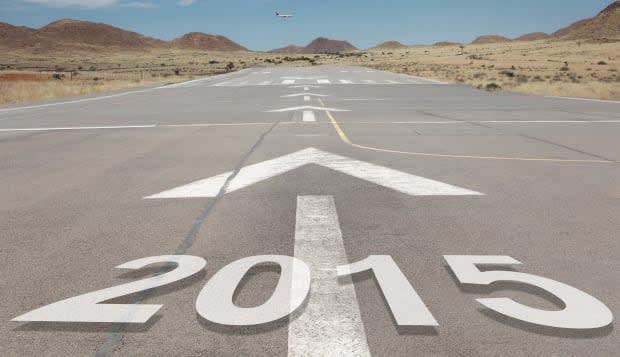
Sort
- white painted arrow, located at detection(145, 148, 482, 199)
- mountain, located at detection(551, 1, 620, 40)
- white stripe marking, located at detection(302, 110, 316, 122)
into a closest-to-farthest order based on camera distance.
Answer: white painted arrow, located at detection(145, 148, 482, 199) < white stripe marking, located at detection(302, 110, 316, 122) < mountain, located at detection(551, 1, 620, 40)

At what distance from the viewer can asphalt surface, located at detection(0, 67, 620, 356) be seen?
3.20 meters

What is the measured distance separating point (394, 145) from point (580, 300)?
24.5ft

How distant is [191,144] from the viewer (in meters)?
11.3

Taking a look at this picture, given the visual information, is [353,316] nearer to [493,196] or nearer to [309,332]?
[309,332]

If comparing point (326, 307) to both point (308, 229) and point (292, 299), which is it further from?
point (308, 229)

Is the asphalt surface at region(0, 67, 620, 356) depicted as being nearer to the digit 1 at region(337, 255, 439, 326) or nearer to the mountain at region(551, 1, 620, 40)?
the digit 1 at region(337, 255, 439, 326)

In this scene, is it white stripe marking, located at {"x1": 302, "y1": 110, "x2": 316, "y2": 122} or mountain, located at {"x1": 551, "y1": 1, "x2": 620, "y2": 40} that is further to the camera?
mountain, located at {"x1": 551, "y1": 1, "x2": 620, "y2": 40}

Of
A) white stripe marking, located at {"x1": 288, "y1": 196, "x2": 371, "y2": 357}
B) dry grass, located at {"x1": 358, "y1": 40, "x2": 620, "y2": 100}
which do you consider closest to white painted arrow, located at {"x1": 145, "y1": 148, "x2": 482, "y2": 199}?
white stripe marking, located at {"x1": 288, "y1": 196, "x2": 371, "y2": 357}

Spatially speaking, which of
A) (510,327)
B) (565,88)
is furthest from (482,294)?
(565,88)

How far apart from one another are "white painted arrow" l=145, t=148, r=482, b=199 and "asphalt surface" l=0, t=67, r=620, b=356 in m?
0.17

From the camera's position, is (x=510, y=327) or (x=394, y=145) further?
(x=394, y=145)

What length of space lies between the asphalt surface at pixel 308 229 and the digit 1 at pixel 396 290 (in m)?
0.07

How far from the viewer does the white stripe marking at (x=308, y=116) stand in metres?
16.0

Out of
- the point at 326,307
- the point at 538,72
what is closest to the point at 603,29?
the point at 538,72
